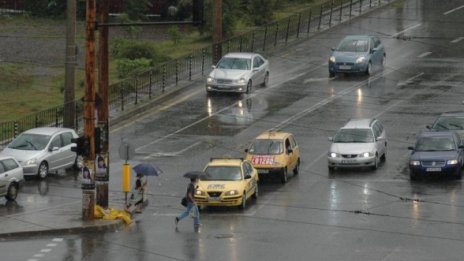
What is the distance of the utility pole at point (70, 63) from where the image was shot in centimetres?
4456

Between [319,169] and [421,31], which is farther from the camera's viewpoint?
[421,31]

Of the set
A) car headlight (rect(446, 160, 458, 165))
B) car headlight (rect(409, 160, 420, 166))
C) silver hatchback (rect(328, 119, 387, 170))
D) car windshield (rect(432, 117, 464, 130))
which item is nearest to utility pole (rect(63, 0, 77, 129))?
silver hatchback (rect(328, 119, 387, 170))

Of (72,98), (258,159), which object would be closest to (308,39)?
(72,98)

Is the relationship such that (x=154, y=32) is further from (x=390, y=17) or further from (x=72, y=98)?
(x=72, y=98)

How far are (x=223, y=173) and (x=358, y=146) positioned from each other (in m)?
6.74

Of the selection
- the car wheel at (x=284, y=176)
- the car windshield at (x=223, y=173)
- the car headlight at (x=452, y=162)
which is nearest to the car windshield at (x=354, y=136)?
the car wheel at (x=284, y=176)

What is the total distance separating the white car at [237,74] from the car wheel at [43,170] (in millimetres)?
14785

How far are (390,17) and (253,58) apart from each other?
69.5 feet

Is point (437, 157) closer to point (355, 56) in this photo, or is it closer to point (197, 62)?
point (355, 56)

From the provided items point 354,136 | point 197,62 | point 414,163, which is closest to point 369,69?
point 197,62

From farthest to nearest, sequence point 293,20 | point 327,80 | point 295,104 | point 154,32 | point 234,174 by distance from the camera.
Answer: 1. point 154,32
2. point 293,20
3. point 327,80
4. point 295,104
5. point 234,174

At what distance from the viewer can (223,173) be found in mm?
35750

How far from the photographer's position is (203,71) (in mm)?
59438

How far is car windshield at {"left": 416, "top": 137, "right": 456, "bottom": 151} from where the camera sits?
3972 centimetres
